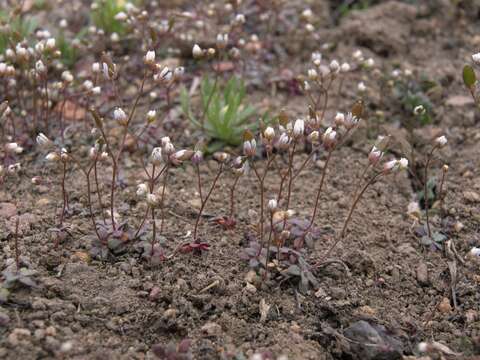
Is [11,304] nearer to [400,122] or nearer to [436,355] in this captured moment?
[436,355]

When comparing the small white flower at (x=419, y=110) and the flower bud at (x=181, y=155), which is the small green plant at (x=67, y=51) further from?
the small white flower at (x=419, y=110)

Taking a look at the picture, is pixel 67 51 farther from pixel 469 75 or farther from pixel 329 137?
pixel 469 75

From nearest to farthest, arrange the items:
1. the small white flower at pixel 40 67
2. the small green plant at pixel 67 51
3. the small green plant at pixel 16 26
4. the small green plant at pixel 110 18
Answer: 1. the small white flower at pixel 40 67
2. the small green plant at pixel 16 26
3. the small green plant at pixel 67 51
4. the small green plant at pixel 110 18

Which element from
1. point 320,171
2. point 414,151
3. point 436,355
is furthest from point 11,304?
point 414,151

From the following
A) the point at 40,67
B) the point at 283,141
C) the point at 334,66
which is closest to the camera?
the point at 283,141

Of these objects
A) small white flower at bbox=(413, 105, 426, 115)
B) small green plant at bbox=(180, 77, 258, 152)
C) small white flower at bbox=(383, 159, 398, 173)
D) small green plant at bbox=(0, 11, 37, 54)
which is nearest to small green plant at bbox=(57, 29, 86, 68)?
small green plant at bbox=(0, 11, 37, 54)

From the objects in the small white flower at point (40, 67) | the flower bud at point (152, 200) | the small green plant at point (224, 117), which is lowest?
the small green plant at point (224, 117)

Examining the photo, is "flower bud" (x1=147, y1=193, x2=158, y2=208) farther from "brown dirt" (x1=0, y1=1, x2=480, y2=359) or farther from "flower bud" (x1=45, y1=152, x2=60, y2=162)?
"flower bud" (x1=45, y1=152, x2=60, y2=162)

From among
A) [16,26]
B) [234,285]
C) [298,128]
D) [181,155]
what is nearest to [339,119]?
[298,128]

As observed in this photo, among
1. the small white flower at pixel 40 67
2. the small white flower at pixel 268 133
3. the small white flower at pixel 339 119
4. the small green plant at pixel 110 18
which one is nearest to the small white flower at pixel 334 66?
the small white flower at pixel 339 119

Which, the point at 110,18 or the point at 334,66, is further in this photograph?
the point at 110,18

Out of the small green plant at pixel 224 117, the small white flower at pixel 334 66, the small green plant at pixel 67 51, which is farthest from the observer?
the small green plant at pixel 67 51
